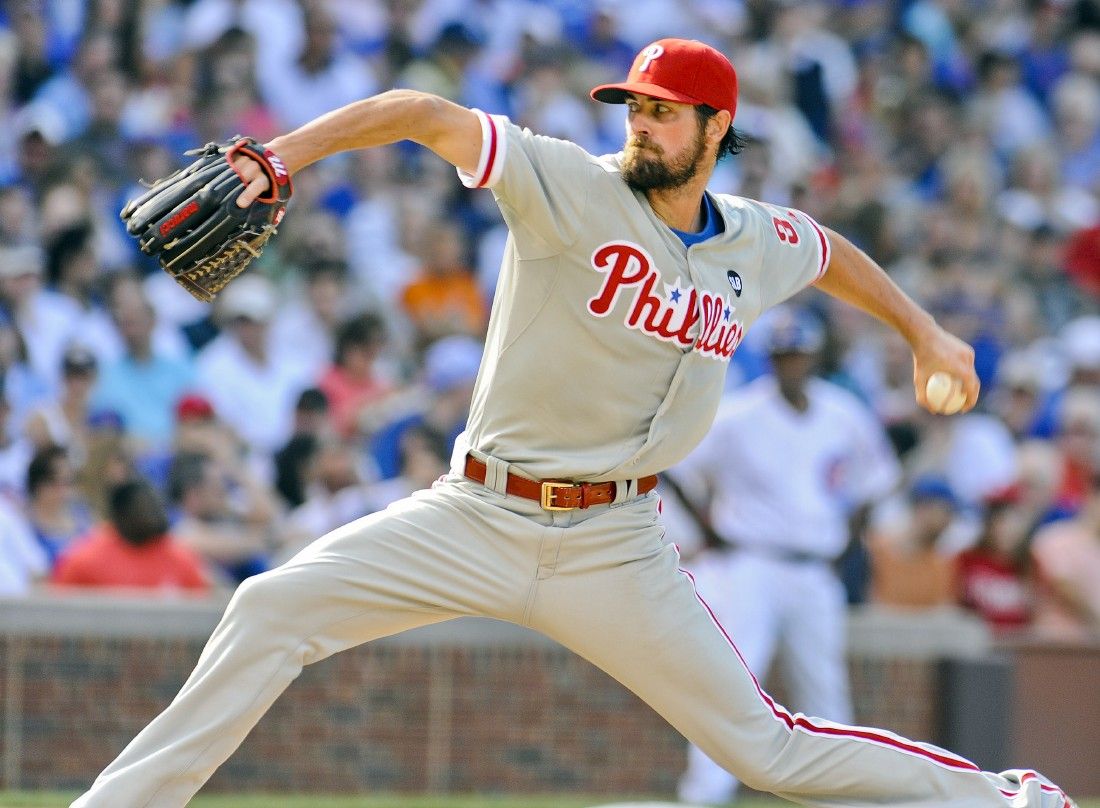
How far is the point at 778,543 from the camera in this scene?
8219 millimetres

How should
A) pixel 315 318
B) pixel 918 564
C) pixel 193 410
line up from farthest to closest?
pixel 315 318 < pixel 918 564 < pixel 193 410

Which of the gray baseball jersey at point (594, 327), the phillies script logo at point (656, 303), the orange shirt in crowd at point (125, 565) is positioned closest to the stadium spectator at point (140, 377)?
the orange shirt in crowd at point (125, 565)

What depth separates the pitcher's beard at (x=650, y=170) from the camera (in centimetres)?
456

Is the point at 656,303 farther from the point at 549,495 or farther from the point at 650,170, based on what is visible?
the point at 549,495

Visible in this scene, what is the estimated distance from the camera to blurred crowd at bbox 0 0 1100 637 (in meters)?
8.39

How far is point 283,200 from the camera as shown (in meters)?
3.99

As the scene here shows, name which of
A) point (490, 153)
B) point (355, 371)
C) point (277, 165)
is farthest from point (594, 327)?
point (355, 371)

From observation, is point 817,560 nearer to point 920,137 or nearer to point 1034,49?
point 920,137

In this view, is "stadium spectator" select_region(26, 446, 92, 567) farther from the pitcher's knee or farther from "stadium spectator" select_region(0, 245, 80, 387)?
the pitcher's knee

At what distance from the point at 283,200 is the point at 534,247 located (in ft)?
2.36

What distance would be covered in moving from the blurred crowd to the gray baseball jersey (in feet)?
11.4

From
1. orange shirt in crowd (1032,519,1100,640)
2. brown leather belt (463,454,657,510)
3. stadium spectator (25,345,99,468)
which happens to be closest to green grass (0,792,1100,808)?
orange shirt in crowd (1032,519,1100,640)

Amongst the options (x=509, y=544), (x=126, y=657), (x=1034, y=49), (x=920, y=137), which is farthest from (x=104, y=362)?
(x=1034, y=49)

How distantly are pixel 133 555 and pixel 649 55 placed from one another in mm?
4104
